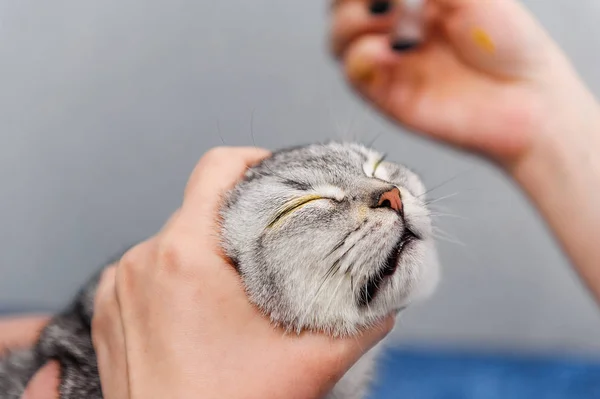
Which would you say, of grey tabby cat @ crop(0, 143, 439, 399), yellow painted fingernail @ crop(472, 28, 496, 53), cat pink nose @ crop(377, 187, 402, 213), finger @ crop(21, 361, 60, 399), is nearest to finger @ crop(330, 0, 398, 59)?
yellow painted fingernail @ crop(472, 28, 496, 53)

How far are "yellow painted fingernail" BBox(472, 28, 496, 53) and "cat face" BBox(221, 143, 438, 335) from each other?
30 cm

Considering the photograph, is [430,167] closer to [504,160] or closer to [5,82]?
[504,160]

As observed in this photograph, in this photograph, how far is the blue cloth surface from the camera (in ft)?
4.62

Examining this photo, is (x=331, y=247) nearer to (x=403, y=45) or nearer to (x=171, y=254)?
(x=171, y=254)

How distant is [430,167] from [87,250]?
906 millimetres

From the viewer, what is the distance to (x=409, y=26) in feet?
3.09

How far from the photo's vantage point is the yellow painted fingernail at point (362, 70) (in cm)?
99

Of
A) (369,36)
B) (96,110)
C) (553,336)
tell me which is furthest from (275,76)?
(553,336)

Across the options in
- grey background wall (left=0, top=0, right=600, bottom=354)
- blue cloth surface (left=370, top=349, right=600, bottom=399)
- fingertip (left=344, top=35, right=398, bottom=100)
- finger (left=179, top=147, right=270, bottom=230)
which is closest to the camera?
finger (left=179, top=147, right=270, bottom=230)

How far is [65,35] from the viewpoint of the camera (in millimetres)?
1168

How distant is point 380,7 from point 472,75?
0.20m

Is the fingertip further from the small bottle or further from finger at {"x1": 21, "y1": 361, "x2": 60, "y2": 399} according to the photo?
finger at {"x1": 21, "y1": 361, "x2": 60, "y2": 399}

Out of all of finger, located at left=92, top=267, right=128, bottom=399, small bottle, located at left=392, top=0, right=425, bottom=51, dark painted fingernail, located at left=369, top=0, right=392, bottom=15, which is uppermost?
dark painted fingernail, located at left=369, top=0, right=392, bottom=15

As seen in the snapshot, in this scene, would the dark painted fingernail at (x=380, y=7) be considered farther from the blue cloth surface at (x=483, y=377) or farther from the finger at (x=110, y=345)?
the blue cloth surface at (x=483, y=377)
